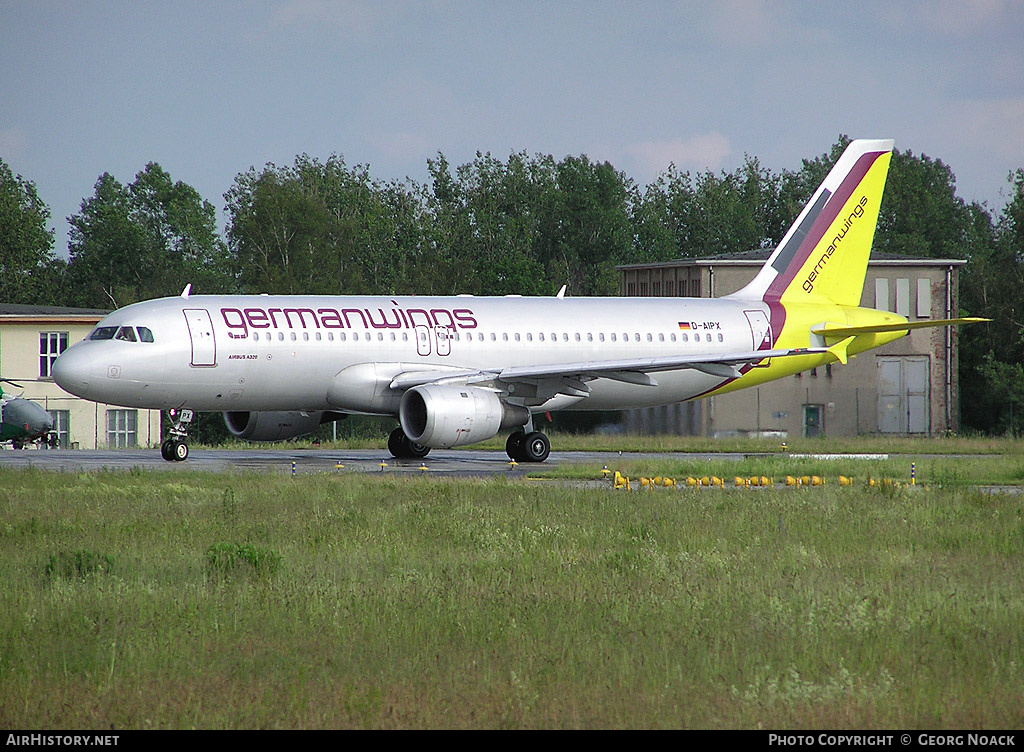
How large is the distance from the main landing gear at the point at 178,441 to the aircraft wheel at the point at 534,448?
777 centimetres

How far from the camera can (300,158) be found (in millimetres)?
109438

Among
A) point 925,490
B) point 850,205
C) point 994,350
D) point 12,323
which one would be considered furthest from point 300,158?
point 925,490

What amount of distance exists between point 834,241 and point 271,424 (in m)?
16.8

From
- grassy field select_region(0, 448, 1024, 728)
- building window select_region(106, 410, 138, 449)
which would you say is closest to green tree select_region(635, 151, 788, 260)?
building window select_region(106, 410, 138, 449)

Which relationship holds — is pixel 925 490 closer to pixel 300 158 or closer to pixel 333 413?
pixel 333 413

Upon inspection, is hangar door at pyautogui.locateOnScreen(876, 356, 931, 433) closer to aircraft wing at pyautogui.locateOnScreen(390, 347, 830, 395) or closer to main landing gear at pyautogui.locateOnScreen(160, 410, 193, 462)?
aircraft wing at pyautogui.locateOnScreen(390, 347, 830, 395)

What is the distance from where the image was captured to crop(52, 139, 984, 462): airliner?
29266 mm

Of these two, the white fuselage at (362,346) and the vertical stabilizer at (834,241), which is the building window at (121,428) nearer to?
the white fuselage at (362,346)

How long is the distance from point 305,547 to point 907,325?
955 inches

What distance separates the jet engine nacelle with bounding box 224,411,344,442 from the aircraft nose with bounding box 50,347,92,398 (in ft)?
15.4

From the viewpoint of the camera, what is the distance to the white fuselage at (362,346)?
2916 centimetres

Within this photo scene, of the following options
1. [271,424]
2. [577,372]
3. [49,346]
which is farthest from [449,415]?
[49,346]

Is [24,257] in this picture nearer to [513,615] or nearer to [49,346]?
[49,346]
